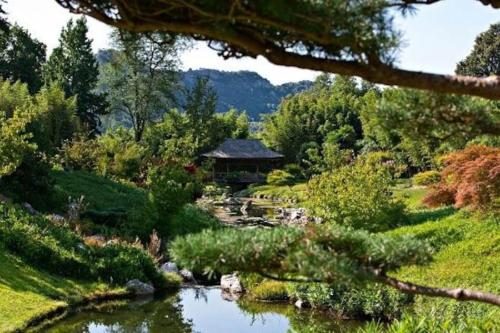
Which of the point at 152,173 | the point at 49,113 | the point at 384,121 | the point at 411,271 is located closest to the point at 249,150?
the point at 49,113

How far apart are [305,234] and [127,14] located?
1.46 m

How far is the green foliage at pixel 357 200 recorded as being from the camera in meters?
16.5

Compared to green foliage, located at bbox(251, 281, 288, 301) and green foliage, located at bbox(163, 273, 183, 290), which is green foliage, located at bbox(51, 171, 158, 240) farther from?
green foliage, located at bbox(251, 281, 288, 301)

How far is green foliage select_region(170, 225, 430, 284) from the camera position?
10.2 feet

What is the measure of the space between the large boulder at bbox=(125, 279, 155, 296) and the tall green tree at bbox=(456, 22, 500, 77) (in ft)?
142

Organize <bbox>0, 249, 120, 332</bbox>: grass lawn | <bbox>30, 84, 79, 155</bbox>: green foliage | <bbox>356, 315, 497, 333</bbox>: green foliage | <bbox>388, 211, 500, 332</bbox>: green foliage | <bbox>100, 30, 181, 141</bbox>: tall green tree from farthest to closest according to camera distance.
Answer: <bbox>100, 30, 181, 141</bbox>: tall green tree → <bbox>30, 84, 79, 155</bbox>: green foliage → <bbox>0, 249, 120, 332</bbox>: grass lawn → <bbox>388, 211, 500, 332</bbox>: green foliage → <bbox>356, 315, 497, 333</bbox>: green foliage

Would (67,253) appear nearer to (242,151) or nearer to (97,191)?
(97,191)

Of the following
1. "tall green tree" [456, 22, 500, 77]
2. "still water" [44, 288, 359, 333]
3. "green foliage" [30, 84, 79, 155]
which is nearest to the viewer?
"still water" [44, 288, 359, 333]

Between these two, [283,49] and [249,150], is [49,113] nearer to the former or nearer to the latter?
[249,150]

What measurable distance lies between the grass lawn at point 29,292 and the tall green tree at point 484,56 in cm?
4479

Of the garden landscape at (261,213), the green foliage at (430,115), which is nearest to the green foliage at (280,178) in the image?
the garden landscape at (261,213)

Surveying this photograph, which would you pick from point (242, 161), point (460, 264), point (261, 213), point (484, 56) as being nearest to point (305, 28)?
point (460, 264)

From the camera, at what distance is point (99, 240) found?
15.5 m

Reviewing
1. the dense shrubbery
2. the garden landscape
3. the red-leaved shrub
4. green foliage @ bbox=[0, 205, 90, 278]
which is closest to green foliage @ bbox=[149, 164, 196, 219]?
the garden landscape
